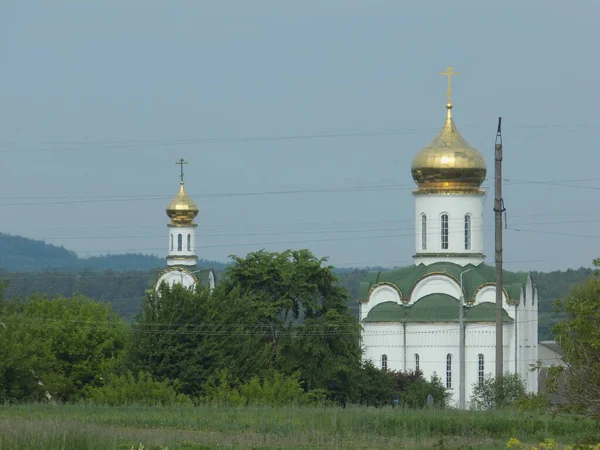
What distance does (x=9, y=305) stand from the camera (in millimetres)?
47562

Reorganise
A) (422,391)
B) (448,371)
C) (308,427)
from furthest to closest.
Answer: (448,371) < (422,391) < (308,427)

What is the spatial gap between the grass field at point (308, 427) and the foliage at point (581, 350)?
16.9ft

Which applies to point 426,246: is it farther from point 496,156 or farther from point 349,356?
point 496,156

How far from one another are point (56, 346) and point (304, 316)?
26.1 ft

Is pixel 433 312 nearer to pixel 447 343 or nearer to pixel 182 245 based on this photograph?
pixel 447 343

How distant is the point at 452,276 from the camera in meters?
54.4

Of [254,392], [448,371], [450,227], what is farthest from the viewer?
[450,227]

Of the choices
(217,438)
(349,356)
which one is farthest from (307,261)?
(217,438)

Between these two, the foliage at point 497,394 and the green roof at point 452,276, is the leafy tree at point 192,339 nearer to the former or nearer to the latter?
the foliage at point 497,394

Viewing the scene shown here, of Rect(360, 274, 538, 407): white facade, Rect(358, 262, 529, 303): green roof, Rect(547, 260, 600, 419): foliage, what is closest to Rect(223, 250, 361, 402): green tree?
Rect(360, 274, 538, 407): white facade

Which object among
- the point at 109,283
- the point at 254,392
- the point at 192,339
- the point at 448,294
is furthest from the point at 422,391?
the point at 109,283

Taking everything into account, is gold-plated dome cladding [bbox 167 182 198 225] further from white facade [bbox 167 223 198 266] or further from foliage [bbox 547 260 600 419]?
foliage [bbox 547 260 600 419]

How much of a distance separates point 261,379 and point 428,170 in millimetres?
16538

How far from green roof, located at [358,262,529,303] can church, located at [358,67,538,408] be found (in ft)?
0.12
